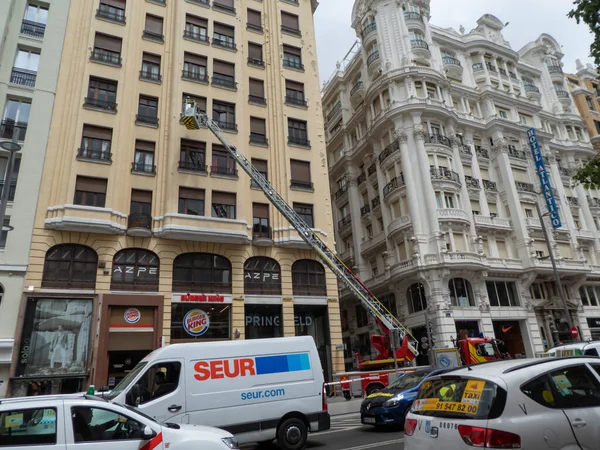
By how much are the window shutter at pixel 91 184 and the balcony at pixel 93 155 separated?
102cm

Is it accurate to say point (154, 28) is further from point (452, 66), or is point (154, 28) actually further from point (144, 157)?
point (452, 66)

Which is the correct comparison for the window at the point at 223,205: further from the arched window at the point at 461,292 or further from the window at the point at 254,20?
the arched window at the point at 461,292

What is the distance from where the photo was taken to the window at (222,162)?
23.5 meters

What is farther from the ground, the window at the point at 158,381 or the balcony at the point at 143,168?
the balcony at the point at 143,168

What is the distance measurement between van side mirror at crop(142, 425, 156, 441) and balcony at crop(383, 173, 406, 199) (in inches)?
1134

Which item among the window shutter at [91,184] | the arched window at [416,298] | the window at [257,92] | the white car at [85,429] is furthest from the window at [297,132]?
the white car at [85,429]

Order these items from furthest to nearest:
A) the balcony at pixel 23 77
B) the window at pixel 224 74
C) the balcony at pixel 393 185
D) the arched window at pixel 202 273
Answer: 1. the balcony at pixel 393 185
2. the window at pixel 224 74
3. the arched window at pixel 202 273
4. the balcony at pixel 23 77

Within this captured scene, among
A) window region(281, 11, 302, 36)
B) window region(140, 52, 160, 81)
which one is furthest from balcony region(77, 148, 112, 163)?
window region(281, 11, 302, 36)

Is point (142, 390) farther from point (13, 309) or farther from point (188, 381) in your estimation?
point (13, 309)

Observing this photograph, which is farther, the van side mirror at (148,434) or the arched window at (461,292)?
the arched window at (461,292)

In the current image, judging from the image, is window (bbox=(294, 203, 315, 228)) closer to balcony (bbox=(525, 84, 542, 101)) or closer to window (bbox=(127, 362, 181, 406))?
window (bbox=(127, 362, 181, 406))

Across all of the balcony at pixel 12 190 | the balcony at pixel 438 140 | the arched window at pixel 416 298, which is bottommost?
the arched window at pixel 416 298

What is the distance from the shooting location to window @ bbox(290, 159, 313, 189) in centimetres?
2558

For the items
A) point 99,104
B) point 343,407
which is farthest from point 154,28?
point 343,407
